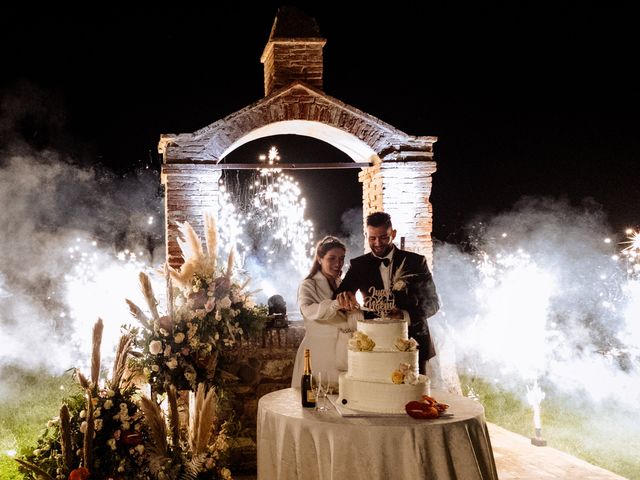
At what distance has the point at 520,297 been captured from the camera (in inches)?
787

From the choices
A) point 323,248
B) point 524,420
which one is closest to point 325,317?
point 323,248

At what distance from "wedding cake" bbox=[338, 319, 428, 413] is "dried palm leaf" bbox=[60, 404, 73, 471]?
6.02ft

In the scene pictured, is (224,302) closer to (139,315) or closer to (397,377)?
(139,315)

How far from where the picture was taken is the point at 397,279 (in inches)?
203

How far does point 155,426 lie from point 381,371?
169cm

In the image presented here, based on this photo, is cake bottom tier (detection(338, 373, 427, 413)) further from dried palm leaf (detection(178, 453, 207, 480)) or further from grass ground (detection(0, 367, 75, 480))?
grass ground (detection(0, 367, 75, 480))

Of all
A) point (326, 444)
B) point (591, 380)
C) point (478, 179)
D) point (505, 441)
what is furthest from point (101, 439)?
point (478, 179)

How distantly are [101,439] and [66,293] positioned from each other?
54.7 feet

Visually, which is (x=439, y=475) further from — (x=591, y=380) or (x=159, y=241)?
(x=159, y=241)

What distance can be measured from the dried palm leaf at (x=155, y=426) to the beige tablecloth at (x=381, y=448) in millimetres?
987

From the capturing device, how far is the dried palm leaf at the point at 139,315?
477 cm

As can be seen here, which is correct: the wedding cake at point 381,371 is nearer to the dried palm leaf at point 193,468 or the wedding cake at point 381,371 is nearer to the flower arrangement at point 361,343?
the flower arrangement at point 361,343

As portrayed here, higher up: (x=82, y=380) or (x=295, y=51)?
(x=295, y=51)

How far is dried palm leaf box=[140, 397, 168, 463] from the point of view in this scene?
166 inches
